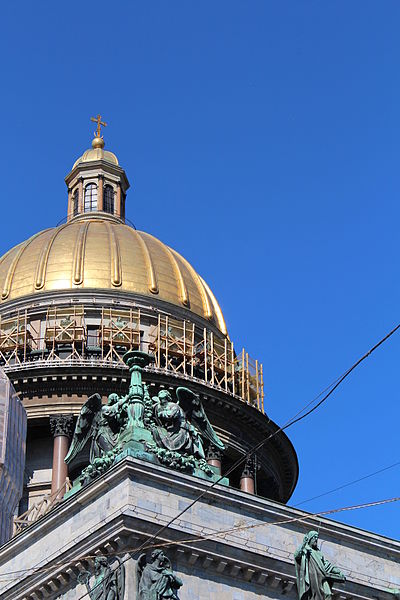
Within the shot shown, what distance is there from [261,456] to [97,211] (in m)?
15.9

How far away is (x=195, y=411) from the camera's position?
122 ft

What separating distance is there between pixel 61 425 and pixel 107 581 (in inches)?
872

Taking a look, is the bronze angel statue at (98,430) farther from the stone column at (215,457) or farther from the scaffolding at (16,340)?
the scaffolding at (16,340)

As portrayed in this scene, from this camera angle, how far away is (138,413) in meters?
34.0

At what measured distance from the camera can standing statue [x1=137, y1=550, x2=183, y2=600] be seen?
29188 millimetres

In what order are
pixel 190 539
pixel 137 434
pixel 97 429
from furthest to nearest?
pixel 97 429, pixel 137 434, pixel 190 539

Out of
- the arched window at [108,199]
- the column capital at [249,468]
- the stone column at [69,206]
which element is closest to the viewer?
the column capital at [249,468]

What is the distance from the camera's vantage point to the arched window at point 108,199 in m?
65.7

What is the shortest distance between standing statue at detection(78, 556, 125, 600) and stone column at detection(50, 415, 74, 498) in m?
19.3

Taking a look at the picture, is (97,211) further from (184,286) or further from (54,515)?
(54,515)

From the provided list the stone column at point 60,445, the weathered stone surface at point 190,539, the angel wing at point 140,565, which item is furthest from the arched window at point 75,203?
the angel wing at point 140,565

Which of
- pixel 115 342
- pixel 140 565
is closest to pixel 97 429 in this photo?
pixel 140 565

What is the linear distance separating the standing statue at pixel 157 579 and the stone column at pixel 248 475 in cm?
2387

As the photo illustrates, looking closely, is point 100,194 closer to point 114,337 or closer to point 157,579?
point 114,337
